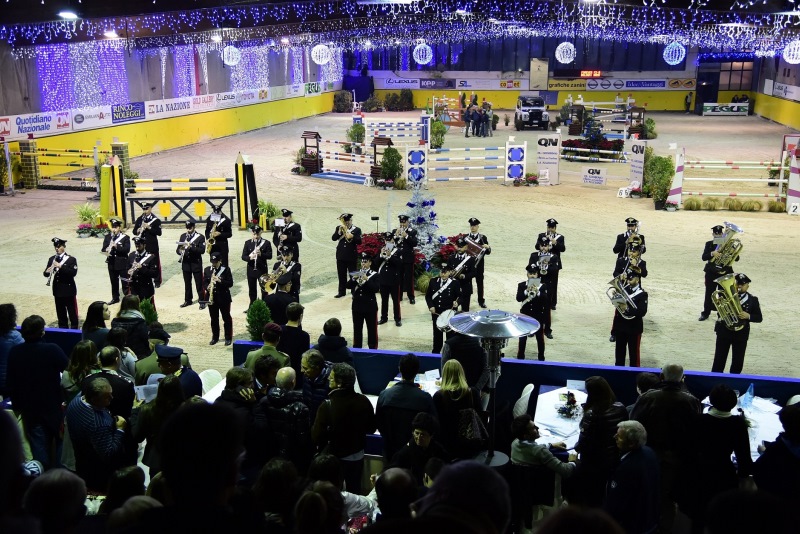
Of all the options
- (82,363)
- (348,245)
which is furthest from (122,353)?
(348,245)

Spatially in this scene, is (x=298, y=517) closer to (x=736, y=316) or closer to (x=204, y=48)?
(x=736, y=316)

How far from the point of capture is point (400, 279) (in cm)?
1336

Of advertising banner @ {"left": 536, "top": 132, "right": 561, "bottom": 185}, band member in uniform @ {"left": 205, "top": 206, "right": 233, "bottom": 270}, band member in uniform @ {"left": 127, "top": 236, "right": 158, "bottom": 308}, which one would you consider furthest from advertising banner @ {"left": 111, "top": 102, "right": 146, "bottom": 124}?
band member in uniform @ {"left": 127, "top": 236, "right": 158, "bottom": 308}

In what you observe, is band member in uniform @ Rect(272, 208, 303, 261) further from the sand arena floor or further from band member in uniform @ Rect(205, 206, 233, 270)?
the sand arena floor

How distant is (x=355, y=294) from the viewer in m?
11.5

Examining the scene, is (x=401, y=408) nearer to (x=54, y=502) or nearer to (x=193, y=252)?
(x=54, y=502)

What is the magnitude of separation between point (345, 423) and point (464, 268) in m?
6.04

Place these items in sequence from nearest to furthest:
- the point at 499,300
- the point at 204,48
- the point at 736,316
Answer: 1. the point at 736,316
2. the point at 499,300
3. the point at 204,48

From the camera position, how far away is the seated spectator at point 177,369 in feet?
22.3

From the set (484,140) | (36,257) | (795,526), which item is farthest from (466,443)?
(484,140)

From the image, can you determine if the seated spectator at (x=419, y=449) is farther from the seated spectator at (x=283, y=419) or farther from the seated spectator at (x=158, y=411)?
the seated spectator at (x=158, y=411)

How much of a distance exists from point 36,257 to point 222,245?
5071 millimetres

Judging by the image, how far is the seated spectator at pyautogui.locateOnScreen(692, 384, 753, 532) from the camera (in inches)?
230

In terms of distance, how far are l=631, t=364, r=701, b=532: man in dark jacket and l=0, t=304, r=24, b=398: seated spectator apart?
18.5 feet
